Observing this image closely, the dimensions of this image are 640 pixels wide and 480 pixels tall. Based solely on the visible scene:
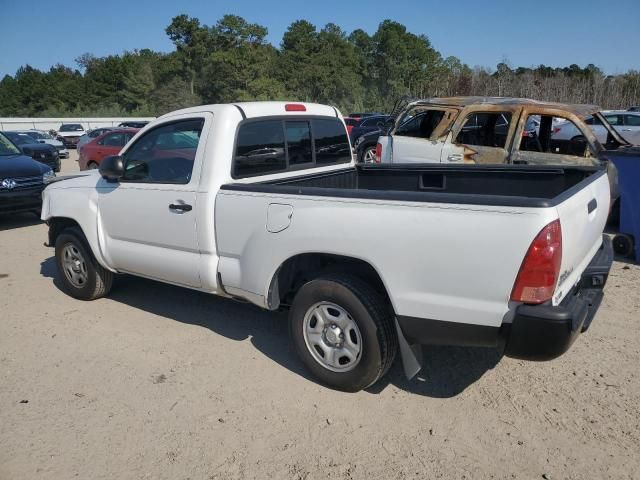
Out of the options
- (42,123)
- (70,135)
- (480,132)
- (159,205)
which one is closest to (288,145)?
(159,205)

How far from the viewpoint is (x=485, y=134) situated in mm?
8477

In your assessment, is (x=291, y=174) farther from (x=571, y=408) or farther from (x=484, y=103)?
(x=484, y=103)

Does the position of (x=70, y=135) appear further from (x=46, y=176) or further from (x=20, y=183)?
(x=20, y=183)

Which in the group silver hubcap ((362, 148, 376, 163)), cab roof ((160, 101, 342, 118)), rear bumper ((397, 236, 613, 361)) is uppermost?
cab roof ((160, 101, 342, 118))

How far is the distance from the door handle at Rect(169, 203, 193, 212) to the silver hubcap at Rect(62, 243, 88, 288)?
167 centimetres

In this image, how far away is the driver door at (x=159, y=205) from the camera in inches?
156

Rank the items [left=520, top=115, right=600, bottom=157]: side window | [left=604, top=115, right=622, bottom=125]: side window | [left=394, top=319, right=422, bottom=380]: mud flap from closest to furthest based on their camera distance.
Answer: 1. [left=394, top=319, right=422, bottom=380]: mud flap
2. [left=520, top=115, right=600, bottom=157]: side window
3. [left=604, top=115, right=622, bottom=125]: side window

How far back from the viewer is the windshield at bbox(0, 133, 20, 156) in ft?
31.8

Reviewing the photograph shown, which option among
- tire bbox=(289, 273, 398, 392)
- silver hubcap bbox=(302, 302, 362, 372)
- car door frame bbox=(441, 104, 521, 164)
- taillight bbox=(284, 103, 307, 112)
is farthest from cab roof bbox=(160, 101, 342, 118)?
car door frame bbox=(441, 104, 521, 164)

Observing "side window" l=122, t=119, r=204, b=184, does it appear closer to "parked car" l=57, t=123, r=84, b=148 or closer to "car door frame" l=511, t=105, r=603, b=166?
"car door frame" l=511, t=105, r=603, b=166

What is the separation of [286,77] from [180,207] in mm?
55319

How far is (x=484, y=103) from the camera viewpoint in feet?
25.8

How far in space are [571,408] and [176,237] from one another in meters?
3.04

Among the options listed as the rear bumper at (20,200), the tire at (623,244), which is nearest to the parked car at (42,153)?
the rear bumper at (20,200)
